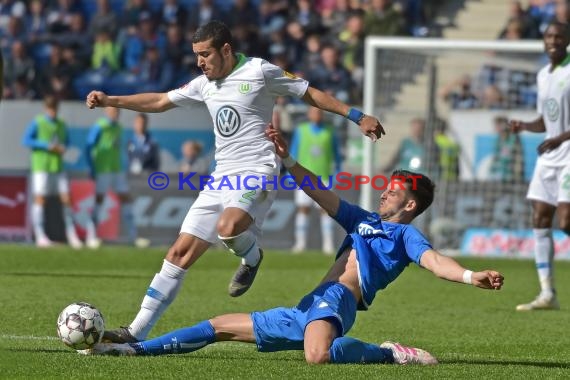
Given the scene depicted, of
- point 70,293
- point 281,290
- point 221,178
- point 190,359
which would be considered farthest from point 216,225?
point 281,290

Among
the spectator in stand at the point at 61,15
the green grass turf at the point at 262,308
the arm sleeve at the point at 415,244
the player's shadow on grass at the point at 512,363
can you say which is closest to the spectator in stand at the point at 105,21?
the spectator in stand at the point at 61,15

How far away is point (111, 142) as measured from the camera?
20.7 meters

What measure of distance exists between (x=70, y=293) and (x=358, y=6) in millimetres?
14029

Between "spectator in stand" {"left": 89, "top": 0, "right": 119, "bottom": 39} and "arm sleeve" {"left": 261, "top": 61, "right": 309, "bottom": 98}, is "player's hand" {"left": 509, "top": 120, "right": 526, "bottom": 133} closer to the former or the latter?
"arm sleeve" {"left": 261, "top": 61, "right": 309, "bottom": 98}

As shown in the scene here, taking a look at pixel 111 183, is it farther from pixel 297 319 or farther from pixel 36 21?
pixel 297 319

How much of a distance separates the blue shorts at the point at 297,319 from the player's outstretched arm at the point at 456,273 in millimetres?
590

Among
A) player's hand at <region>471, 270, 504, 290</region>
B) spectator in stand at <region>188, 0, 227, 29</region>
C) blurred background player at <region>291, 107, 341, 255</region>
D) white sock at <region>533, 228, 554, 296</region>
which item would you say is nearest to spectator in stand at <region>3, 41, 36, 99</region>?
spectator in stand at <region>188, 0, 227, 29</region>

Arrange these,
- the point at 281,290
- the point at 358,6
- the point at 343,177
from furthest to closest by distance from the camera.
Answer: the point at 358,6, the point at 343,177, the point at 281,290

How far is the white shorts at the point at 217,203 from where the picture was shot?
8789mm

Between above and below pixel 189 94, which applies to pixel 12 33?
below

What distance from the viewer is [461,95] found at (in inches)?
828

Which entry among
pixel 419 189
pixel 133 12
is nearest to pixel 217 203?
pixel 419 189

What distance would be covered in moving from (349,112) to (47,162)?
40.1ft

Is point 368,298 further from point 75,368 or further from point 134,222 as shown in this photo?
point 134,222
